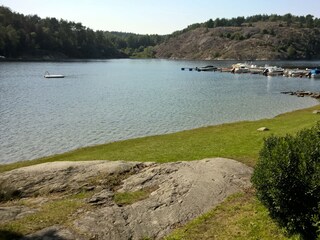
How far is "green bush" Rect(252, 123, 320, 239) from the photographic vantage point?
461 inches

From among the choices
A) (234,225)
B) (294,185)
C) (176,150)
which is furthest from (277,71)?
(294,185)

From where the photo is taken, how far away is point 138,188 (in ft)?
58.6

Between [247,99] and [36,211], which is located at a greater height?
[36,211]

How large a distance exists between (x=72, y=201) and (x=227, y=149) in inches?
622

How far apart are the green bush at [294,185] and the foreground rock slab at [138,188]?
4142 mm

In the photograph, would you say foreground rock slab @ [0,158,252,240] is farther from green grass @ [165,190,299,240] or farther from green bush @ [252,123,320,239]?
green bush @ [252,123,320,239]

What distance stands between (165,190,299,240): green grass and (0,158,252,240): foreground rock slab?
0.60 m

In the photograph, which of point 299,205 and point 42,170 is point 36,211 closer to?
point 42,170

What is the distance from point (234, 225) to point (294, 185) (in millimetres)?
3350

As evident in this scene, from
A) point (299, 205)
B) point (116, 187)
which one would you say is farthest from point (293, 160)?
point (116, 187)

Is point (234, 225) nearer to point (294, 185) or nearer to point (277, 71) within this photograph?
point (294, 185)

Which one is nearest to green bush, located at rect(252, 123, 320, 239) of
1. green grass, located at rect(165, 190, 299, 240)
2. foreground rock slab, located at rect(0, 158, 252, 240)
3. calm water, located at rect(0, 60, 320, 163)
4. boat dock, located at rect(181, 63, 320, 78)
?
green grass, located at rect(165, 190, 299, 240)

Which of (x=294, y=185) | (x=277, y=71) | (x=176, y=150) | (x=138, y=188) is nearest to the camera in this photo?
(x=294, y=185)

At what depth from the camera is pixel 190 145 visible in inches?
1304
